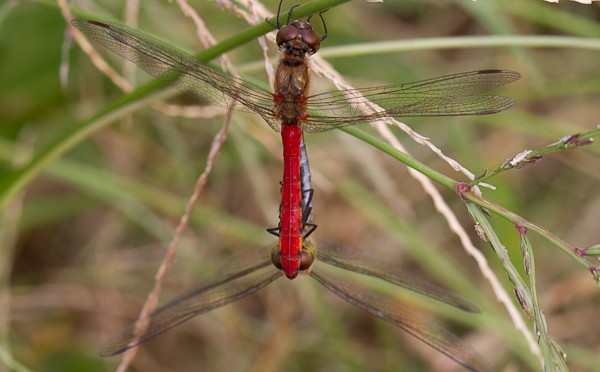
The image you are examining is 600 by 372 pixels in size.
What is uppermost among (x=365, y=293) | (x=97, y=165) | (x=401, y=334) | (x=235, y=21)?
(x=235, y=21)

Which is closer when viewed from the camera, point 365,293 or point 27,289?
point 365,293

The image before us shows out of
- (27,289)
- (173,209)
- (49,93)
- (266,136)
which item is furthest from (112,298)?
(266,136)

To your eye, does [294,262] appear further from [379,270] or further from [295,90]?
[295,90]

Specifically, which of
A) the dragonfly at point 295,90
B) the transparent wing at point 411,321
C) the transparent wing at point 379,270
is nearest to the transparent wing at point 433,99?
the dragonfly at point 295,90

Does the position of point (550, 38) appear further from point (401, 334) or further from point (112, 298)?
point (112, 298)

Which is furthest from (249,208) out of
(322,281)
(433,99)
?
(433,99)

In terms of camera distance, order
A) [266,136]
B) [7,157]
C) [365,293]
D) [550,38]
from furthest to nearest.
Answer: [7,157] → [266,136] → [365,293] → [550,38]

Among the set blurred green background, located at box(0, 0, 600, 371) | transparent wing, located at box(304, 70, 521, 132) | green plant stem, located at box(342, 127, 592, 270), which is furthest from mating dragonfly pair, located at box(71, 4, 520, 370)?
blurred green background, located at box(0, 0, 600, 371)
